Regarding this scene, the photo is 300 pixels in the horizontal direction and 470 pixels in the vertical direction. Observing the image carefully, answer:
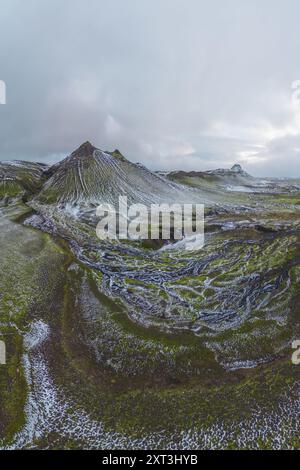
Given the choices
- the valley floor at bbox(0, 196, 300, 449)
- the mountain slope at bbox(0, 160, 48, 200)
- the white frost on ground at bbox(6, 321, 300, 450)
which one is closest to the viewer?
the white frost on ground at bbox(6, 321, 300, 450)

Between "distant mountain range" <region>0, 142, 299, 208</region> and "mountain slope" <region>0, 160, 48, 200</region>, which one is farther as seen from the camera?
"mountain slope" <region>0, 160, 48, 200</region>

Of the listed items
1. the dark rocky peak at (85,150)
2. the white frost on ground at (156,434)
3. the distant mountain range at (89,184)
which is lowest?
the white frost on ground at (156,434)

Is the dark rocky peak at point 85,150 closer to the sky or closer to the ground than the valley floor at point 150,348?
closer to the sky

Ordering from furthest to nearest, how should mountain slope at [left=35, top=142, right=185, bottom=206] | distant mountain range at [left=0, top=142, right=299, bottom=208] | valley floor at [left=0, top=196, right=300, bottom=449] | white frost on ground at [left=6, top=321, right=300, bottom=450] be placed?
distant mountain range at [left=0, top=142, right=299, bottom=208]
mountain slope at [left=35, top=142, right=185, bottom=206]
valley floor at [left=0, top=196, right=300, bottom=449]
white frost on ground at [left=6, top=321, right=300, bottom=450]

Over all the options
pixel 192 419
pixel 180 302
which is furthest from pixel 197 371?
pixel 180 302

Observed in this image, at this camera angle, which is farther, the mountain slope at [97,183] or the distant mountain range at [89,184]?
the distant mountain range at [89,184]

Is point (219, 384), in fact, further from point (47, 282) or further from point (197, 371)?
point (47, 282)

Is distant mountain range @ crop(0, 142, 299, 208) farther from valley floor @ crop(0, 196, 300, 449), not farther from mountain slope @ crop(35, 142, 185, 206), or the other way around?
valley floor @ crop(0, 196, 300, 449)

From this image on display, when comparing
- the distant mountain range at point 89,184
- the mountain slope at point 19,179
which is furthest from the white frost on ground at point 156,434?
the mountain slope at point 19,179

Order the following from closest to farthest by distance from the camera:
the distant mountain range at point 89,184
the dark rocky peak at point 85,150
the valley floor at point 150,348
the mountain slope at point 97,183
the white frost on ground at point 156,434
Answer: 1. the white frost on ground at point 156,434
2. the valley floor at point 150,348
3. the mountain slope at point 97,183
4. the distant mountain range at point 89,184
5. the dark rocky peak at point 85,150

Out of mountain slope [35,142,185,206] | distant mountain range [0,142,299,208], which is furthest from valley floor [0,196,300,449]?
distant mountain range [0,142,299,208]

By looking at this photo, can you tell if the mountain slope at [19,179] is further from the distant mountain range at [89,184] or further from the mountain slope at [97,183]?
the mountain slope at [97,183]

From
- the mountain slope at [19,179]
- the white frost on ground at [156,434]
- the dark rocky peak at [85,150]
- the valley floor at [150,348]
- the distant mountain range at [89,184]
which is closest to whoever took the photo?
the white frost on ground at [156,434]
